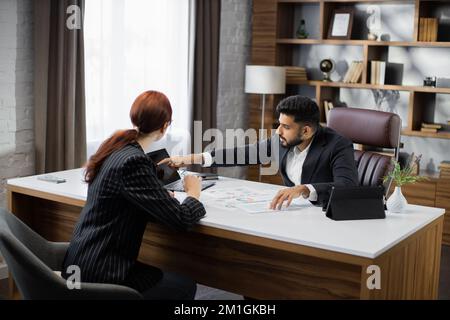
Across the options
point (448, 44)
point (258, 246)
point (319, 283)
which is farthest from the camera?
point (448, 44)

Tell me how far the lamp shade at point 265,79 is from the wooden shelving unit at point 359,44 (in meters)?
0.35

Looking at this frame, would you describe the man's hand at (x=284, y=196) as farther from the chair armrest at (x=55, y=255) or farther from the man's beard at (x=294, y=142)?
the chair armrest at (x=55, y=255)

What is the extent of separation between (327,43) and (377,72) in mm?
538

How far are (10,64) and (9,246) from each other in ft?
7.24

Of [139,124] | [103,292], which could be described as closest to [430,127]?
[139,124]

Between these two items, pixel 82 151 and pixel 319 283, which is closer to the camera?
pixel 319 283

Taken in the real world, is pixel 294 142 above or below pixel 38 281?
above

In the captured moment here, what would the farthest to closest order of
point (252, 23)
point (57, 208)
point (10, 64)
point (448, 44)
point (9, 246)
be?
point (252, 23), point (448, 44), point (10, 64), point (57, 208), point (9, 246)

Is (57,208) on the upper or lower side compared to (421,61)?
lower

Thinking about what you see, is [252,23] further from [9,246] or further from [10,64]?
[9,246]

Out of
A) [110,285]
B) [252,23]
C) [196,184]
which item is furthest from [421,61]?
[110,285]

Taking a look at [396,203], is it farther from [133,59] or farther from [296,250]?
[133,59]

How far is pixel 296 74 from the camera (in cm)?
619

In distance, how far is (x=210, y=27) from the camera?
5.89m
